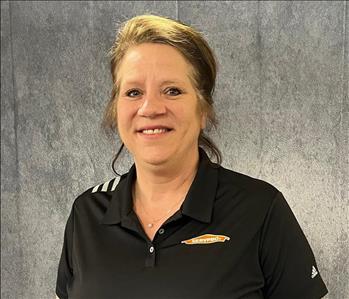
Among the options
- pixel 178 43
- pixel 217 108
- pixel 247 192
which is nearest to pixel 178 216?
pixel 247 192

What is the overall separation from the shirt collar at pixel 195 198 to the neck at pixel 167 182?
2 cm

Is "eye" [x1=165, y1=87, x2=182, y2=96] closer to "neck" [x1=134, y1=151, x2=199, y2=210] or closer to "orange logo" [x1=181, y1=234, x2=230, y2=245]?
"neck" [x1=134, y1=151, x2=199, y2=210]

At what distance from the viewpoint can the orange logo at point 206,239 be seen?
1.32m

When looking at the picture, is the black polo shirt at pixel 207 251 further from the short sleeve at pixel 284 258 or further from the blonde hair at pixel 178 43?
the blonde hair at pixel 178 43

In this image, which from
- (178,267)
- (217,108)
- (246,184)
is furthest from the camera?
(217,108)

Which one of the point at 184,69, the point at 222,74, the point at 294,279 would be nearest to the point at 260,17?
the point at 222,74

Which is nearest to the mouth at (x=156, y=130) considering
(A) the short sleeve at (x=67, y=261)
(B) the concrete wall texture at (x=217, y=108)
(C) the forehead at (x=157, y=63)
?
(C) the forehead at (x=157, y=63)

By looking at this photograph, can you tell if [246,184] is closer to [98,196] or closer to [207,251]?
[207,251]

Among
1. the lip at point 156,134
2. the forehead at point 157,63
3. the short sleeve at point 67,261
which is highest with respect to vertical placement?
the forehead at point 157,63

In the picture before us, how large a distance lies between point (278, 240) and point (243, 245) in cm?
8

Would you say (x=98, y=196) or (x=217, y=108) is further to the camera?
(x=217, y=108)

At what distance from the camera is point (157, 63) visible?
4.36 feet

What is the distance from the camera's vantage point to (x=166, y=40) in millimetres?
1345

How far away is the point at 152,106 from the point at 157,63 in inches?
3.7
